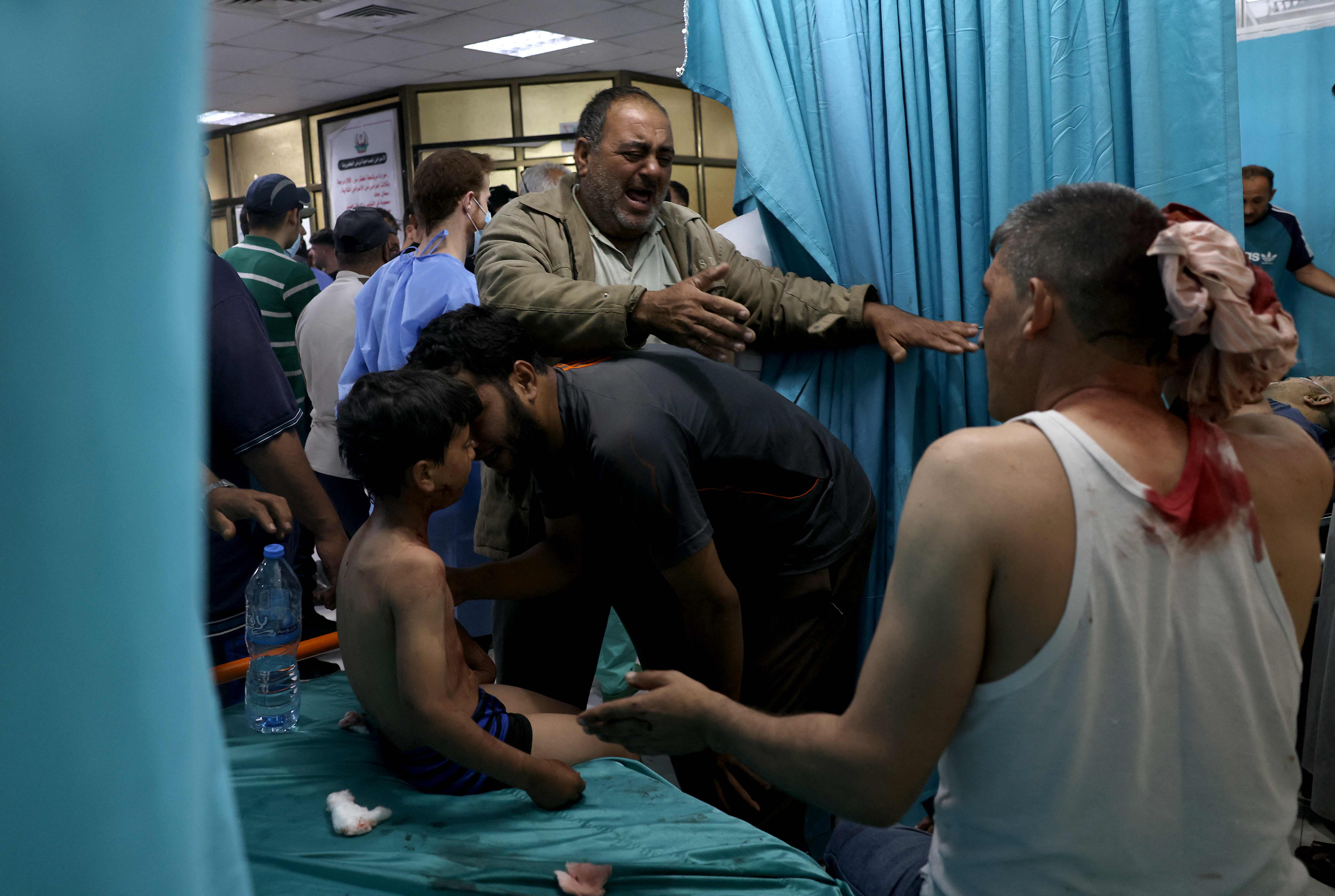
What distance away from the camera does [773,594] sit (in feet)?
7.13

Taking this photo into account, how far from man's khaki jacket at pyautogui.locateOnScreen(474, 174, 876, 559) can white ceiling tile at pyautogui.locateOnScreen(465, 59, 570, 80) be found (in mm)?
7269

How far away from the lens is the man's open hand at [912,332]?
82.3 inches

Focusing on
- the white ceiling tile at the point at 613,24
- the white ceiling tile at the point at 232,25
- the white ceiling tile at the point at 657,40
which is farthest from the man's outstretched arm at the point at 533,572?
the white ceiling tile at the point at 657,40

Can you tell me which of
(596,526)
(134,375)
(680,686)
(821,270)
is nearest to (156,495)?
(134,375)

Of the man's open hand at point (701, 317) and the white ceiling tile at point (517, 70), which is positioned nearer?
the man's open hand at point (701, 317)

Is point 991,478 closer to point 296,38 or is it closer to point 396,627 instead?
point 396,627

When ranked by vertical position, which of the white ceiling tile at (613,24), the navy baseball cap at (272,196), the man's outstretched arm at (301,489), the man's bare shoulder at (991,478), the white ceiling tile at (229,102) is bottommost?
the man's outstretched arm at (301,489)

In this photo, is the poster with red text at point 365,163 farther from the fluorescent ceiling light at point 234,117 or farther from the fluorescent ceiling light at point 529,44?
the fluorescent ceiling light at point 529,44

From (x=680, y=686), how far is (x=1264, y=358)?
30.1 inches

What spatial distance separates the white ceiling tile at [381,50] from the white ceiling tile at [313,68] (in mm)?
100

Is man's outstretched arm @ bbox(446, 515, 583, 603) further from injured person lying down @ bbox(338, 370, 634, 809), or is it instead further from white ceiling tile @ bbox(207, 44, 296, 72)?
white ceiling tile @ bbox(207, 44, 296, 72)

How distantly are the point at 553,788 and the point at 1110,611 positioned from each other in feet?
3.57

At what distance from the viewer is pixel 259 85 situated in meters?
9.30

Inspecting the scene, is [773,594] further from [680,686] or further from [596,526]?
[680,686]
